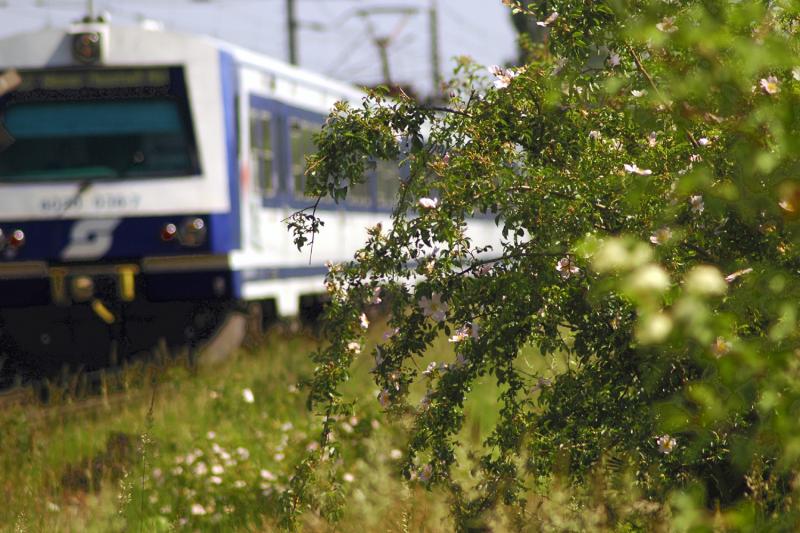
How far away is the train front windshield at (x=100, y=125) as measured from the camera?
39.5ft

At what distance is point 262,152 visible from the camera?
13.1m

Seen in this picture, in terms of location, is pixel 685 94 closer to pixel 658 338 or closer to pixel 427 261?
pixel 658 338

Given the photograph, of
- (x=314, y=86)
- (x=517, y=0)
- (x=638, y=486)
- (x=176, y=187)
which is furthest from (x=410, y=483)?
(x=314, y=86)

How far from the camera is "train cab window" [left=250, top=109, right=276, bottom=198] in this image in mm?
12828

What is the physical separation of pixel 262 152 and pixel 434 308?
847 centimetres

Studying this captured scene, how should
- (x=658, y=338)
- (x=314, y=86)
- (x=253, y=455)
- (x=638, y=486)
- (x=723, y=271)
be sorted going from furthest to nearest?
(x=314, y=86) → (x=253, y=455) → (x=638, y=486) → (x=723, y=271) → (x=658, y=338)

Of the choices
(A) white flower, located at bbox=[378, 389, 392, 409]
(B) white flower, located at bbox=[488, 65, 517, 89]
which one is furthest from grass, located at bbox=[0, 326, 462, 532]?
(B) white flower, located at bbox=[488, 65, 517, 89]

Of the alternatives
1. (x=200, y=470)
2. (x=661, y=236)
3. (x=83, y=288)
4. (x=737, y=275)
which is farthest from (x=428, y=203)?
(x=83, y=288)

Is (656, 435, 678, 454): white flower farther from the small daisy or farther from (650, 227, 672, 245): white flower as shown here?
the small daisy

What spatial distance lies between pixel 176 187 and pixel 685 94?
908 centimetres

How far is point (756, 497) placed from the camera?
4.06 meters

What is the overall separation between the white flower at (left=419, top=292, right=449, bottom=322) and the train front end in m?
7.26

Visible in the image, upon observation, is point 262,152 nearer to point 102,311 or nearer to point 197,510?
point 102,311

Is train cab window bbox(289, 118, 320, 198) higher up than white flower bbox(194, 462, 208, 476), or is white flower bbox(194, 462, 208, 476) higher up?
train cab window bbox(289, 118, 320, 198)
